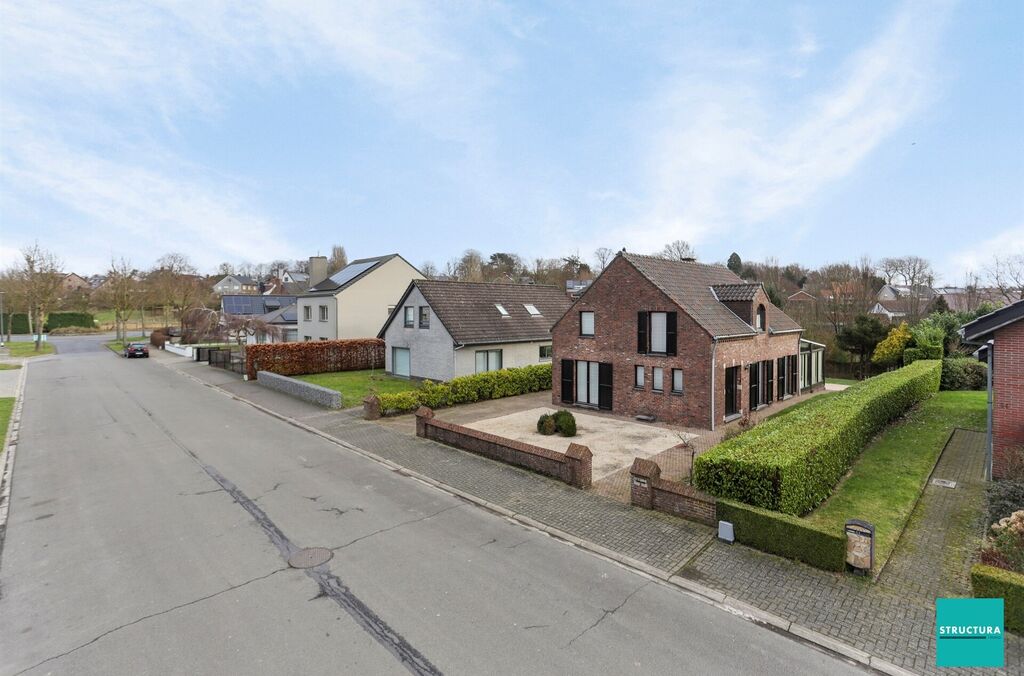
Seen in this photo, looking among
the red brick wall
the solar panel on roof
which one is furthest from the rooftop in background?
the red brick wall

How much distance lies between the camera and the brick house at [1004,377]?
1128cm

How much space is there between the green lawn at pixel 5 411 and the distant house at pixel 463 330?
1627cm

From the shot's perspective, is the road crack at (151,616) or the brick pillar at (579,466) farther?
the brick pillar at (579,466)

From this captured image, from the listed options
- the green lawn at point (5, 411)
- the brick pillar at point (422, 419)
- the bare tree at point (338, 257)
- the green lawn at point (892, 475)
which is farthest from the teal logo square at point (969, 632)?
the bare tree at point (338, 257)

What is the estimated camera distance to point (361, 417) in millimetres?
19969

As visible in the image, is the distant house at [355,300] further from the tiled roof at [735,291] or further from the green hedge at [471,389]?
the tiled roof at [735,291]

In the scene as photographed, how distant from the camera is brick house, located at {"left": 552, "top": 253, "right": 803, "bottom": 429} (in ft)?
60.3

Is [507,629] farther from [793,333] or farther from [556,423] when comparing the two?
[793,333]

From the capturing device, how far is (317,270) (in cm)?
4438

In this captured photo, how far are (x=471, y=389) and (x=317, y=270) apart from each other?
27.8 m

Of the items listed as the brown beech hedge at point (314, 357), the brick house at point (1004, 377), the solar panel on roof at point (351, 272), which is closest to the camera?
the brick house at point (1004, 377)

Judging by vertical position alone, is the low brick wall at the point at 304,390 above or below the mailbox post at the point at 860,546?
above

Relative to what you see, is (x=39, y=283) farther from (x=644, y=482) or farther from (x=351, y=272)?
(x=644, y=482)

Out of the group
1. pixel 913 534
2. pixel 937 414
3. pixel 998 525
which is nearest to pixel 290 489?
pixel 913 534
